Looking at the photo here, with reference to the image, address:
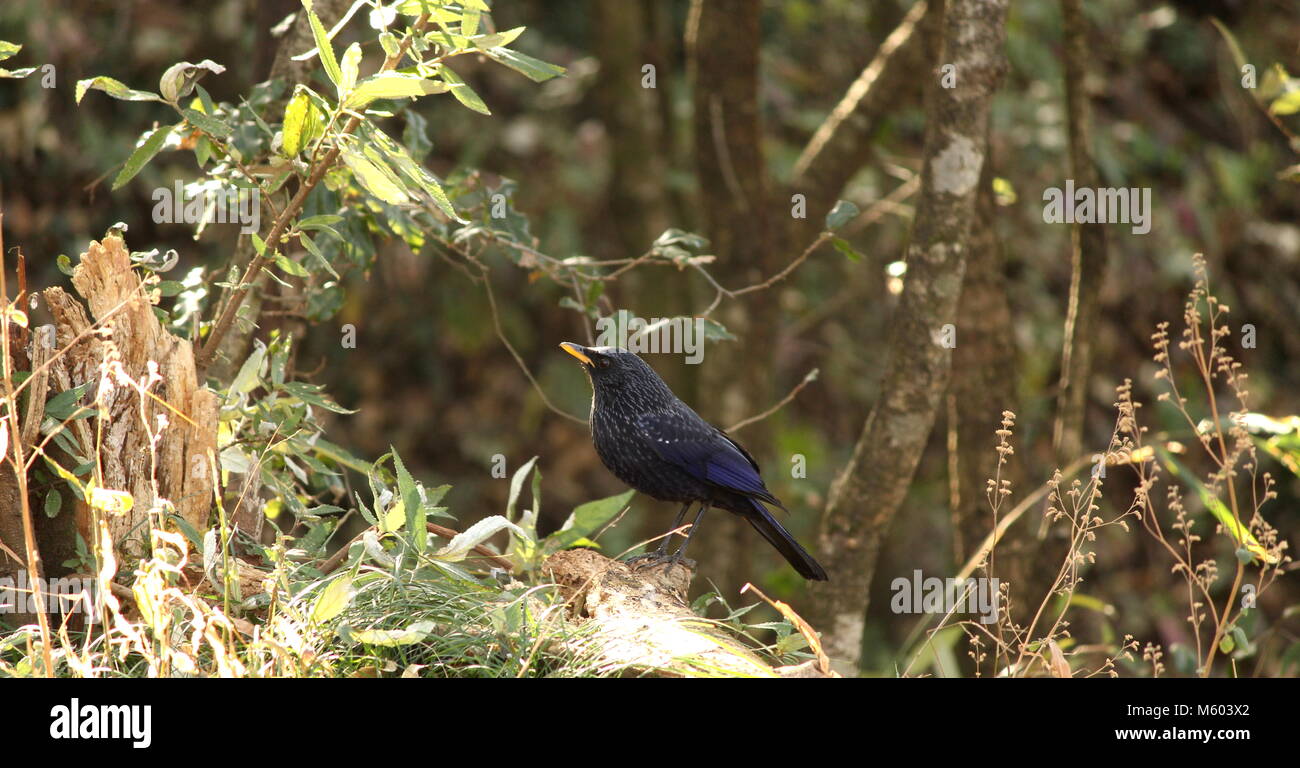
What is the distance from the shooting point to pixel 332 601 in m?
2.57

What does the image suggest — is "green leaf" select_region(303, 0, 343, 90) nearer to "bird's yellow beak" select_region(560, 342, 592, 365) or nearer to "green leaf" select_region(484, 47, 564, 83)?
"green leaf" select_region(484, 47, 564, 83)

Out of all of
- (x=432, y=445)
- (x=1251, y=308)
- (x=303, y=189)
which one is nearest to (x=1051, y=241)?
(x=1251, y=308)

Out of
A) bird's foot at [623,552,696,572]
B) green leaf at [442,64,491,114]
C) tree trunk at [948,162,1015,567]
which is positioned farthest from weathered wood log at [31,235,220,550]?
tree trunk at [948,162,1015,567]

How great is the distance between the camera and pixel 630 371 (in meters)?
4.18

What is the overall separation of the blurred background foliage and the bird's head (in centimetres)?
209

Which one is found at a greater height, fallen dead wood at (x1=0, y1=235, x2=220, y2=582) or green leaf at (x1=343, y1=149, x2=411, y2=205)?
green leaf at (x1=343, y1=149, x2=411, y2=205)

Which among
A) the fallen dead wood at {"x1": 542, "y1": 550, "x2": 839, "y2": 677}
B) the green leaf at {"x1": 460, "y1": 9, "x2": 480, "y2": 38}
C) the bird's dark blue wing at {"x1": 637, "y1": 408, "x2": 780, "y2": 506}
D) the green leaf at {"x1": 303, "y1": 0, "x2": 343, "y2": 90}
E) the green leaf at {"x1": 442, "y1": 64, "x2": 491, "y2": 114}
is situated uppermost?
the green leaf at {"x1": 460, "y1": 9, "x2": 480, "y2": 38}

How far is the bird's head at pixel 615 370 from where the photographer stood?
13.6 feet

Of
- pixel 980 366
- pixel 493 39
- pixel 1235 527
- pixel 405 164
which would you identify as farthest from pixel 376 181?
pixel 980 366

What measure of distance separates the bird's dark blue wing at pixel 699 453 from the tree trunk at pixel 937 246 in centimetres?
44

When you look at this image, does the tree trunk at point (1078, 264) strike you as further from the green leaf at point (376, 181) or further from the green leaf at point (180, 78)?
the green leaf at point (180, 78)

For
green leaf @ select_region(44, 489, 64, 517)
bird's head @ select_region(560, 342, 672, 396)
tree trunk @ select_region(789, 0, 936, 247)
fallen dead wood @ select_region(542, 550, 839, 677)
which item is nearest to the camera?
fallen dead wood @ select_region(542, 550, 839, 677)

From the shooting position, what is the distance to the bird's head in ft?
13.6

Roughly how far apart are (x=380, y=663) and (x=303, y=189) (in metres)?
1.15
